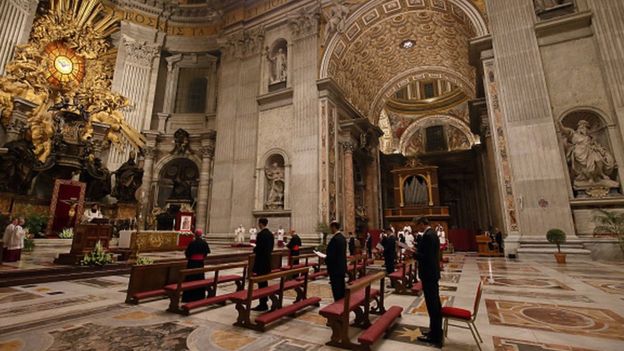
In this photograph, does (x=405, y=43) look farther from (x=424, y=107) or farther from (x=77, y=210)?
(x=77, y=210)

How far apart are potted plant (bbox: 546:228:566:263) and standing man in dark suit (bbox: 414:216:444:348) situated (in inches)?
280

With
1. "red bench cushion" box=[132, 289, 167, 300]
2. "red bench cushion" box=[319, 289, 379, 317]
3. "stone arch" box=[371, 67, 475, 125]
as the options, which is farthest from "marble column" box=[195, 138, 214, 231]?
"red bench cushion" box=[319, 289, 379, 317]

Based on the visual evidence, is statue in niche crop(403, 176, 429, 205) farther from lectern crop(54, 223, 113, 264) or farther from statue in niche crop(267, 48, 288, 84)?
lectern crop(54, 223, 113, 264)

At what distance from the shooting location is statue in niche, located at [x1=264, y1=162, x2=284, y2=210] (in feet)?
46.3

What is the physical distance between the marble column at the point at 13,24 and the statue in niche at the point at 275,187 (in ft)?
39.4

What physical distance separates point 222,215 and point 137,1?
50.3 feet

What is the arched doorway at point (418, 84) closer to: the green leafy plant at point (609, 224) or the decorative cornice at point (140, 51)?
the green leafy plant at point (609, 224)

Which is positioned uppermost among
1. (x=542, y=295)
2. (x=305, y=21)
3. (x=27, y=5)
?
(x=305, y=21)

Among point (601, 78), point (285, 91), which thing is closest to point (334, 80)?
point (285, 91)

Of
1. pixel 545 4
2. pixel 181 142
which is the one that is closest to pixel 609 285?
pixel 545 4

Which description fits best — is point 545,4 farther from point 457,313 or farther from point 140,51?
point 140,51

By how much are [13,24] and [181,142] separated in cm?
852

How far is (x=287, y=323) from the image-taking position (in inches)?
133

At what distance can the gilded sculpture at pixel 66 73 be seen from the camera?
1255cm
